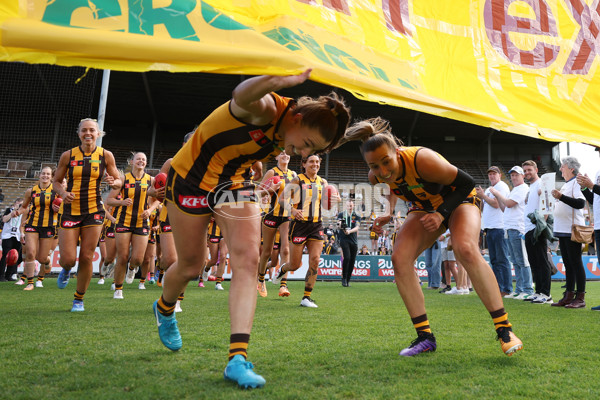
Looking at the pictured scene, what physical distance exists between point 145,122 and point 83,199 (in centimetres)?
3107

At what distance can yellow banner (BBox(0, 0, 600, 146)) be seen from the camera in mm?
1925

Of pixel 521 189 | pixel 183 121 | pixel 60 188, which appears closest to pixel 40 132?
pixel 183 121

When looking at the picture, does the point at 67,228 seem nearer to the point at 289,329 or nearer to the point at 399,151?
the point at 289,329

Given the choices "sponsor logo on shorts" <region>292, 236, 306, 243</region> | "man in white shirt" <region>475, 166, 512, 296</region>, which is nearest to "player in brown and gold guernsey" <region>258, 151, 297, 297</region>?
"sponsor logo on shorts" <region>292, 236, 306, 243</region>

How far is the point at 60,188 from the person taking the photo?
6125 millimetres

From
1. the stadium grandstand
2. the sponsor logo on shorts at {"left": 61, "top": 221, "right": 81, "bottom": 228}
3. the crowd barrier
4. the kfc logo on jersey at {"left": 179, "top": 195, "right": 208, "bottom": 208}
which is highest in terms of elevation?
the stadium grandstand

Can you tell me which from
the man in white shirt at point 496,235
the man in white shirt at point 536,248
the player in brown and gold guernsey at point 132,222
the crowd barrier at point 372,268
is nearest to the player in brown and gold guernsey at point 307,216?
the player in brown and gold guernsey at point 132,222

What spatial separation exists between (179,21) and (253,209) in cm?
145

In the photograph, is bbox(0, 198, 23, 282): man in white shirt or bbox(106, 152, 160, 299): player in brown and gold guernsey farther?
bbox(0, 198, 23, 282): man in white shirt

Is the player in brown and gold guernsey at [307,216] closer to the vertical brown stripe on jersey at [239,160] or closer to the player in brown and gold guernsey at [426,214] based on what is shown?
the player in brown and gold guernsey at [426,214]

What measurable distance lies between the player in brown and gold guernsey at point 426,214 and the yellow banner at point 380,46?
3.04 feet

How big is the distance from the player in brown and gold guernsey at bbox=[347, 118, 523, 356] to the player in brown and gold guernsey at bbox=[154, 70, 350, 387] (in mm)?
870

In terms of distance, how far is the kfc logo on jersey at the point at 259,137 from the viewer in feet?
9.41

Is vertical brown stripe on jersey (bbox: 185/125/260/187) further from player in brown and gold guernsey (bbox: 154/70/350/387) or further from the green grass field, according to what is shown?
the green grass field
